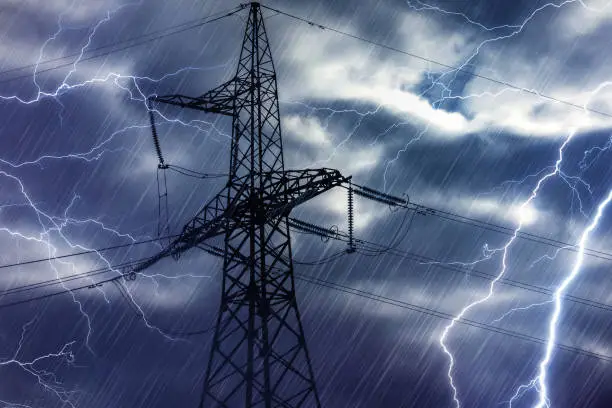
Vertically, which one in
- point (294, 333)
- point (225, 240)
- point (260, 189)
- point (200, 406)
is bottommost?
point (200, 406)

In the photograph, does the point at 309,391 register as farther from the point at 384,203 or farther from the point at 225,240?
the point at 384,203

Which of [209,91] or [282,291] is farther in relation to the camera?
[209,91]

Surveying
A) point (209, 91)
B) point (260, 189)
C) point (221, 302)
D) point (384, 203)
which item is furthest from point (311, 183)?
point (209, 91)

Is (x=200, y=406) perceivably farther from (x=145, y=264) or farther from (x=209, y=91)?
(x=209, y=91)

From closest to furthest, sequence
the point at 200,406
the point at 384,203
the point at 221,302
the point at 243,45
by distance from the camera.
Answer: the point at 200,406 < the point at 221,302 < the point at 384,203 < the point at 243,45

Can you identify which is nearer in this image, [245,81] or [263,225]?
[263,225]

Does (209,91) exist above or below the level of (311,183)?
above

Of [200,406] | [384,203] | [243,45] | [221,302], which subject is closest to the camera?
[200,406]

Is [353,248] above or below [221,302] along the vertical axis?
above

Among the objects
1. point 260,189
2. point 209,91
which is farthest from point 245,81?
point 260,189
